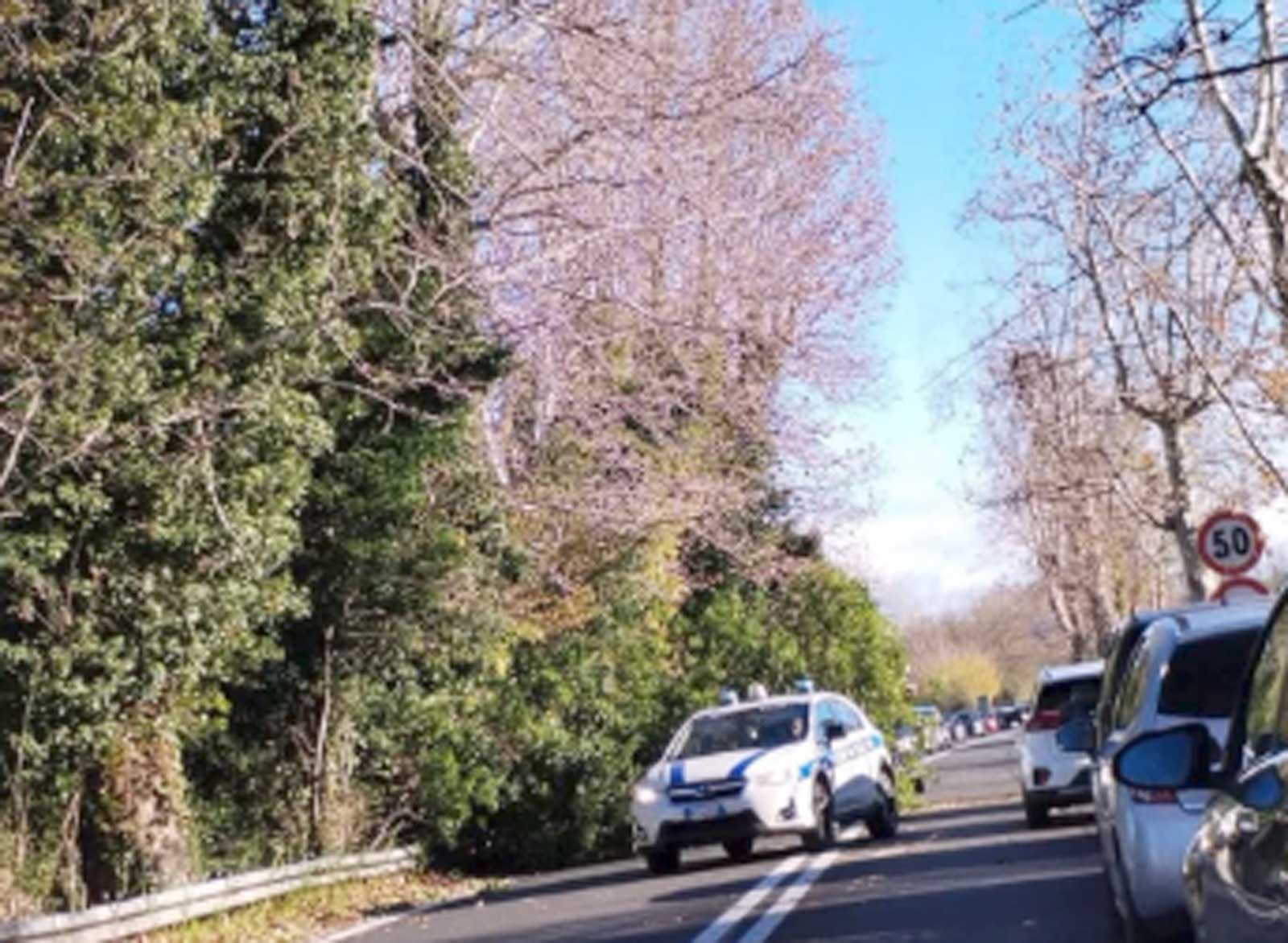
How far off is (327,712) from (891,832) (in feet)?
20.7

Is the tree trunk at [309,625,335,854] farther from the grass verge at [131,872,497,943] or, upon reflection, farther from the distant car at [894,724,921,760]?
the distant car at [894,724,921,760]

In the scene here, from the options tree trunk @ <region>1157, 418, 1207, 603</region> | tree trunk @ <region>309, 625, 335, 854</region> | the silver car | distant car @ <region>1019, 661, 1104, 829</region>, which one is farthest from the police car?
tree trunk @ <region>1157, 418, 1207, 603</region>

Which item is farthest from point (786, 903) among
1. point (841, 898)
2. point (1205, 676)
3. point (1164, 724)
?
point (1164, 724)

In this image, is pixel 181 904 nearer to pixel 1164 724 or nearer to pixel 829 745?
pixel 829 745

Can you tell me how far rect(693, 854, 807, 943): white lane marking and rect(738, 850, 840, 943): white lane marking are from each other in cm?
16

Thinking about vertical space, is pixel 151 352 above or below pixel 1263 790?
above

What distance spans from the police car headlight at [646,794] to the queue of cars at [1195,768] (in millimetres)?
5397

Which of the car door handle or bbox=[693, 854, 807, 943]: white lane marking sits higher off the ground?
the car door handle

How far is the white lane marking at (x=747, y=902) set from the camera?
1505cm

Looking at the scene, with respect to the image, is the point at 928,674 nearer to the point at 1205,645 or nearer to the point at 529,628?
the point at 529,628

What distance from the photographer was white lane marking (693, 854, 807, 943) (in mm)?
15047

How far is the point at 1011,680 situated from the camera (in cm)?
15000

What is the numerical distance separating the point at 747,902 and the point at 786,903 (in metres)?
0.54

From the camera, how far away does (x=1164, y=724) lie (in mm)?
10891
